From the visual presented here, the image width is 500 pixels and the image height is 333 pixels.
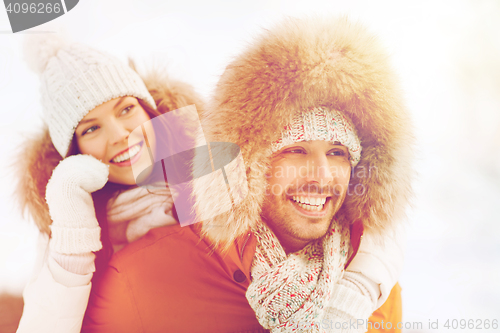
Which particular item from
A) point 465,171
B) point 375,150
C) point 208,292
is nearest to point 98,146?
point 208,292

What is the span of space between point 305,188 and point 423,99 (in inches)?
40.3

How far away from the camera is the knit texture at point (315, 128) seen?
0.79 meters

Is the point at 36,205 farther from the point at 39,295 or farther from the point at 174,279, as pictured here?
the point at 174,279

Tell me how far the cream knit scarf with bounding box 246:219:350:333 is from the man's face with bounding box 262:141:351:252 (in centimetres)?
6

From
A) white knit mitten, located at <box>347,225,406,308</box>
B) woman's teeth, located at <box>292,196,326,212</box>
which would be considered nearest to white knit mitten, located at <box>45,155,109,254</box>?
woman's teeth, located at <box>292,196,326,212</box>

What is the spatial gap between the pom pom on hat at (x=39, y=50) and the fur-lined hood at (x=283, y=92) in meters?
0.60

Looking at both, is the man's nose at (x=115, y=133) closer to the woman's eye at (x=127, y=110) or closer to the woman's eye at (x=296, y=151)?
the woman's eye at (x=127, y=110)

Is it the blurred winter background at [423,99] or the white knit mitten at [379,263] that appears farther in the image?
the blurred winter background at [423,99]

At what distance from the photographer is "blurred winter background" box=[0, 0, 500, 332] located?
1.10 m

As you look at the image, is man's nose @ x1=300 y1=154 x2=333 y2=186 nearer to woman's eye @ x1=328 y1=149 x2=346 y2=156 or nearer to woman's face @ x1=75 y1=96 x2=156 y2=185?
woman's eye @ x1=328 y1=149 x2=346 y2=156

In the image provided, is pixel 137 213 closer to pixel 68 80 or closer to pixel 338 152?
pixel 68 80

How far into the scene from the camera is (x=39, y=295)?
81 cm

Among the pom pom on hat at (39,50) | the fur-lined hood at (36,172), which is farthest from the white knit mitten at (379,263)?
the pom pom on hat at (39,50)

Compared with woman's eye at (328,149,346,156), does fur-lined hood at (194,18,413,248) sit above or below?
above
